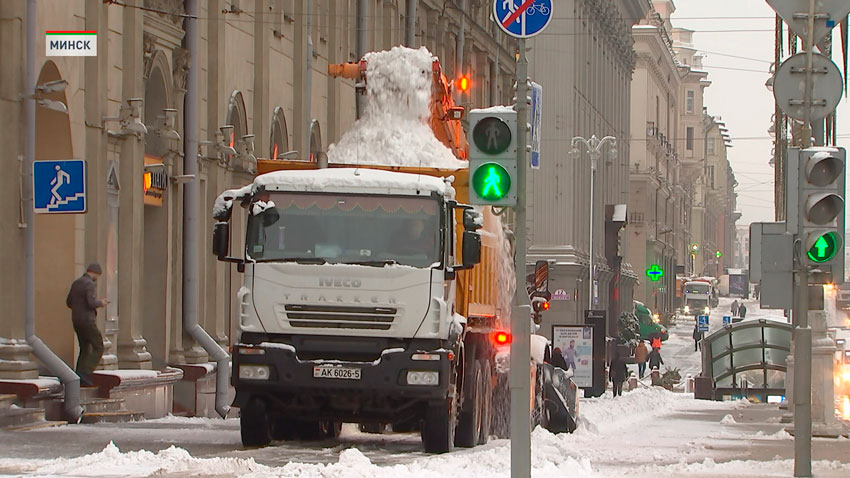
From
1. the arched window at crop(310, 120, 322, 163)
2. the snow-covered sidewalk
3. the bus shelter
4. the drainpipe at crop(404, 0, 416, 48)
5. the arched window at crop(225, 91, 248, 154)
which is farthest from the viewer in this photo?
the bus shelter

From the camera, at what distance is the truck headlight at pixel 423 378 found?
17.8m

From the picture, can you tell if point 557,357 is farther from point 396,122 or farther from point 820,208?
point 820,208

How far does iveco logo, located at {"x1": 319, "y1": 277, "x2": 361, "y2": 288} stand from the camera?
17750 mm

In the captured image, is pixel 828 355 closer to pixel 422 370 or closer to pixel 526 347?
pixel 422 370

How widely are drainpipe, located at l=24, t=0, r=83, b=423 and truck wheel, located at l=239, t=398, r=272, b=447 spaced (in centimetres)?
399

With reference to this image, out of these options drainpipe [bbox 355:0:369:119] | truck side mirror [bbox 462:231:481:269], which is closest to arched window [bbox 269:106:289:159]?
drainpipe [bbox 355:0:369:119]

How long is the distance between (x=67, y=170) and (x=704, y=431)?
11218 millimetres

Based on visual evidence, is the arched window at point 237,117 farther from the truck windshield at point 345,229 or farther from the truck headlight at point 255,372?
the truck headlight at point 255,372

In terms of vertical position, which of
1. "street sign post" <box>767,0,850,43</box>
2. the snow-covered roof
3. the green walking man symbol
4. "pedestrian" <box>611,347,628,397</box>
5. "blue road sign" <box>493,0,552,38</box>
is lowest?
"pedestrian" <box>611,347,628,397</box>

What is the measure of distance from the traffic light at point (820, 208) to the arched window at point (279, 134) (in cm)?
1948

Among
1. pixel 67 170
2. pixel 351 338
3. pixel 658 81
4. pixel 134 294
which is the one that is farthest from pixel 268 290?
pixel 658 81

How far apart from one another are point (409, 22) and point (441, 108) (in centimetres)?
2297

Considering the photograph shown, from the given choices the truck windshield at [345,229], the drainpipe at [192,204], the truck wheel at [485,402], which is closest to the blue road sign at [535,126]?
the truck windshield at [345,229]

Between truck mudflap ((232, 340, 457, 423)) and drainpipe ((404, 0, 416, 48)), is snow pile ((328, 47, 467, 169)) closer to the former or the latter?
truck mudflap ((232, 340, 457, 423))
